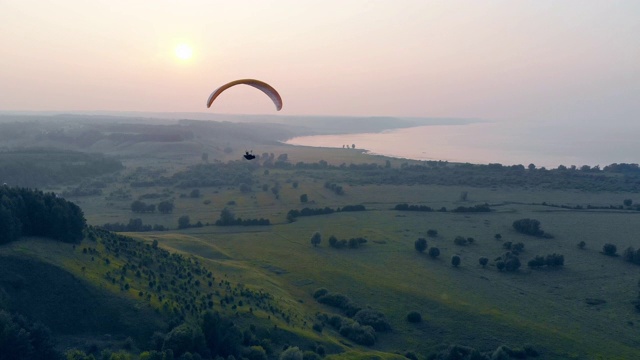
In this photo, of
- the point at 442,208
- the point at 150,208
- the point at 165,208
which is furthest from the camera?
the point at 442,208

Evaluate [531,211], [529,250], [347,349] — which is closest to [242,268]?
[347,349]

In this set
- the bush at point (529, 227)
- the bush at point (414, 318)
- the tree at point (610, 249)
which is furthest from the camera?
the bush at point (529, 227)

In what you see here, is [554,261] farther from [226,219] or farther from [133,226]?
[133,226]

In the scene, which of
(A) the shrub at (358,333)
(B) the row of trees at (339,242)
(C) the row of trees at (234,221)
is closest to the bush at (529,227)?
(B) the row of trees at (339,242)

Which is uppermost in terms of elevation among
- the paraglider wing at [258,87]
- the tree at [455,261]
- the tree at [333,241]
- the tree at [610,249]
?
the paraglider wing at [258,87]

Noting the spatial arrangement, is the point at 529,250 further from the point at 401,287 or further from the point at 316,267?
the point at 316,267

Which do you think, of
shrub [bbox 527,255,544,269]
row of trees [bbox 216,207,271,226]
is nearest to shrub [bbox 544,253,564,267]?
shrub [bbox 527,255,544,269]

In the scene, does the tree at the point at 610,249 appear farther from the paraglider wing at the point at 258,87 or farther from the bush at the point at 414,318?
the paraglider wing at the point at 258,87

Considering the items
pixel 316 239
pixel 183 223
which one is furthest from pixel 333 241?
pixel 183 223

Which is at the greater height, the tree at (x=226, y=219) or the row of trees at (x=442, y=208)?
the row of trees at (x=442, y=208)
